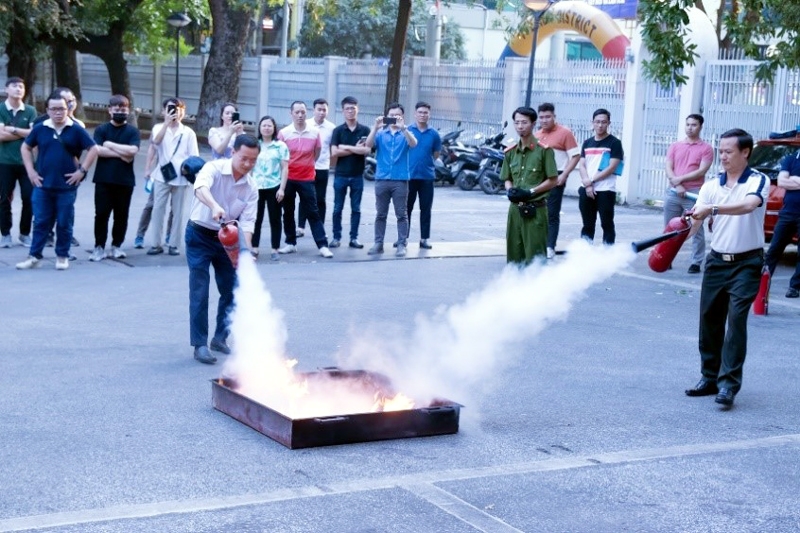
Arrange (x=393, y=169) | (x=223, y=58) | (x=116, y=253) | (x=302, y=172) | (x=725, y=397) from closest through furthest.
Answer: (x=725, y=397) < (x=116, y=253) < (x=302, y=172) < (x=393, y=169) < (x=223, y=58)

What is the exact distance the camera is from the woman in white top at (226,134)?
43.1ft

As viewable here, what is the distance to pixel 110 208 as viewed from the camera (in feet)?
44.8

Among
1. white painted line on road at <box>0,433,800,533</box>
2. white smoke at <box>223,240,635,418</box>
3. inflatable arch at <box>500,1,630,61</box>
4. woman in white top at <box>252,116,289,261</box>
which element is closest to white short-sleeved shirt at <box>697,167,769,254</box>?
white smoke at <box>223,240,635,418</box>

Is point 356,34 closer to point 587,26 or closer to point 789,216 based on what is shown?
point 587,26

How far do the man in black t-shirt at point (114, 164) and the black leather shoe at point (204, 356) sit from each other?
5.11 metres

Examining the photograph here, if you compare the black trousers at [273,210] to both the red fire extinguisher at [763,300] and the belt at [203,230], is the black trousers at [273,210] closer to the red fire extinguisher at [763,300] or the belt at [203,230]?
the belt at [203,230]

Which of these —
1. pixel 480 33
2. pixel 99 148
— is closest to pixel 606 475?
pixel 99 148

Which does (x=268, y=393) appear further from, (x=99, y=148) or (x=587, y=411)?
(x=99, y=148)

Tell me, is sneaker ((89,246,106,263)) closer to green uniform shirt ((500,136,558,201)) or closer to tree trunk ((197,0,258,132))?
green uniform shirt ((500,136,558,201))

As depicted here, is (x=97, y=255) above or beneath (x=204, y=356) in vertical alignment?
above

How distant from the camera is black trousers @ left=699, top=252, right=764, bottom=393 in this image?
26.5 feet

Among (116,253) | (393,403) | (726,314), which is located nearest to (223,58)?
(116,253)

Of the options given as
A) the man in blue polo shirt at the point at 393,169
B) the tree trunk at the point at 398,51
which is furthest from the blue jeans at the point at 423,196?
the tree trunk at the point at 398,51

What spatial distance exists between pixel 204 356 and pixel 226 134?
4874mm
